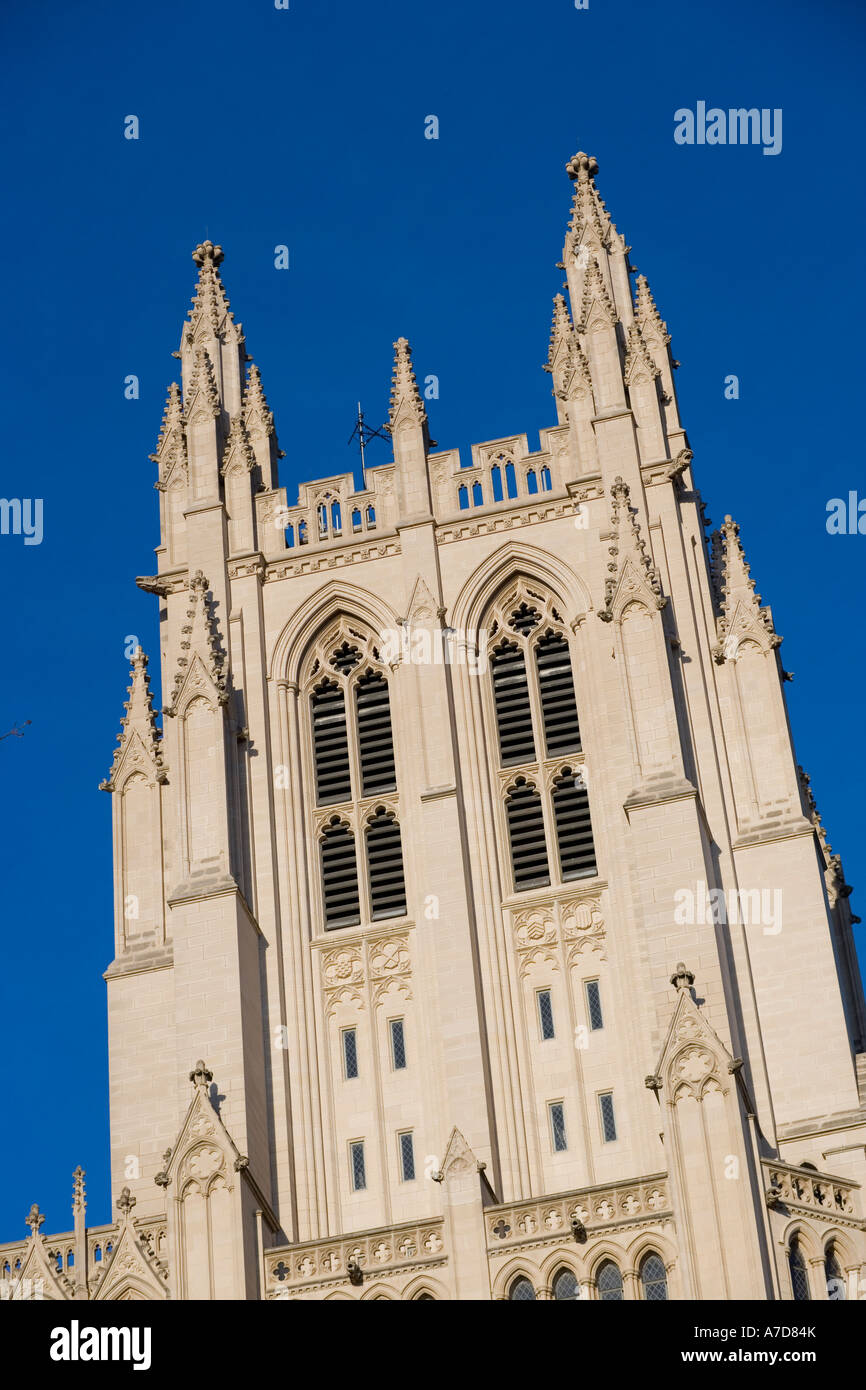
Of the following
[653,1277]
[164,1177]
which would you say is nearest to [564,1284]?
[653,1277]

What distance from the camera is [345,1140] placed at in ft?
138

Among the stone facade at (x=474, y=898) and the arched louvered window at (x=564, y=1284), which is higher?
the stone facade at (x=474, y=898)

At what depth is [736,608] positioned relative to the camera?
45.8 m

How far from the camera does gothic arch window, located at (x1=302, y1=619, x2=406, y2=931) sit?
44438 mm

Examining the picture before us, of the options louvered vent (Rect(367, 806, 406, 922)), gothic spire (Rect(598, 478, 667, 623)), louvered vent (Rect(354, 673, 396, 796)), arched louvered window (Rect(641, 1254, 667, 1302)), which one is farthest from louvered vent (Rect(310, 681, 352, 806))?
arched louvered window (Rect(641, 1254, 667, 1302))

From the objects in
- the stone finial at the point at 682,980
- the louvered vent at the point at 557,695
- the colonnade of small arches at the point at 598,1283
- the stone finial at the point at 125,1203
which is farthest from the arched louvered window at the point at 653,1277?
the louvered vent at the point at 557,695

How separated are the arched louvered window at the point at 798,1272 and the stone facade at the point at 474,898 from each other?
0.15ft

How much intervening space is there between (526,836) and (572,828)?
2.27 ft

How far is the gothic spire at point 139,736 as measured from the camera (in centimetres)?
4634

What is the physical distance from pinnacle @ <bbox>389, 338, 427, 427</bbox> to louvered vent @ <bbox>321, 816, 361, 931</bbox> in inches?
307

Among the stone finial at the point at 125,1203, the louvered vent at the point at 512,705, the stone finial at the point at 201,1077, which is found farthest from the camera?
the louvered vent at the point at 512,705

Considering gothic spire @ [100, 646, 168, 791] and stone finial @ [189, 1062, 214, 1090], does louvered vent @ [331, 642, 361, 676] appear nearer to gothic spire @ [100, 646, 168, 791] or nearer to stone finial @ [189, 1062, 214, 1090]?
gothic spire @ [100, 646, 168, 791]

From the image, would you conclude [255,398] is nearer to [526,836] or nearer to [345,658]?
[345,658]

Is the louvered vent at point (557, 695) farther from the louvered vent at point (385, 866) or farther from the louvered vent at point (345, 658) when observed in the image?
the louvered vent at point (345, 658)
